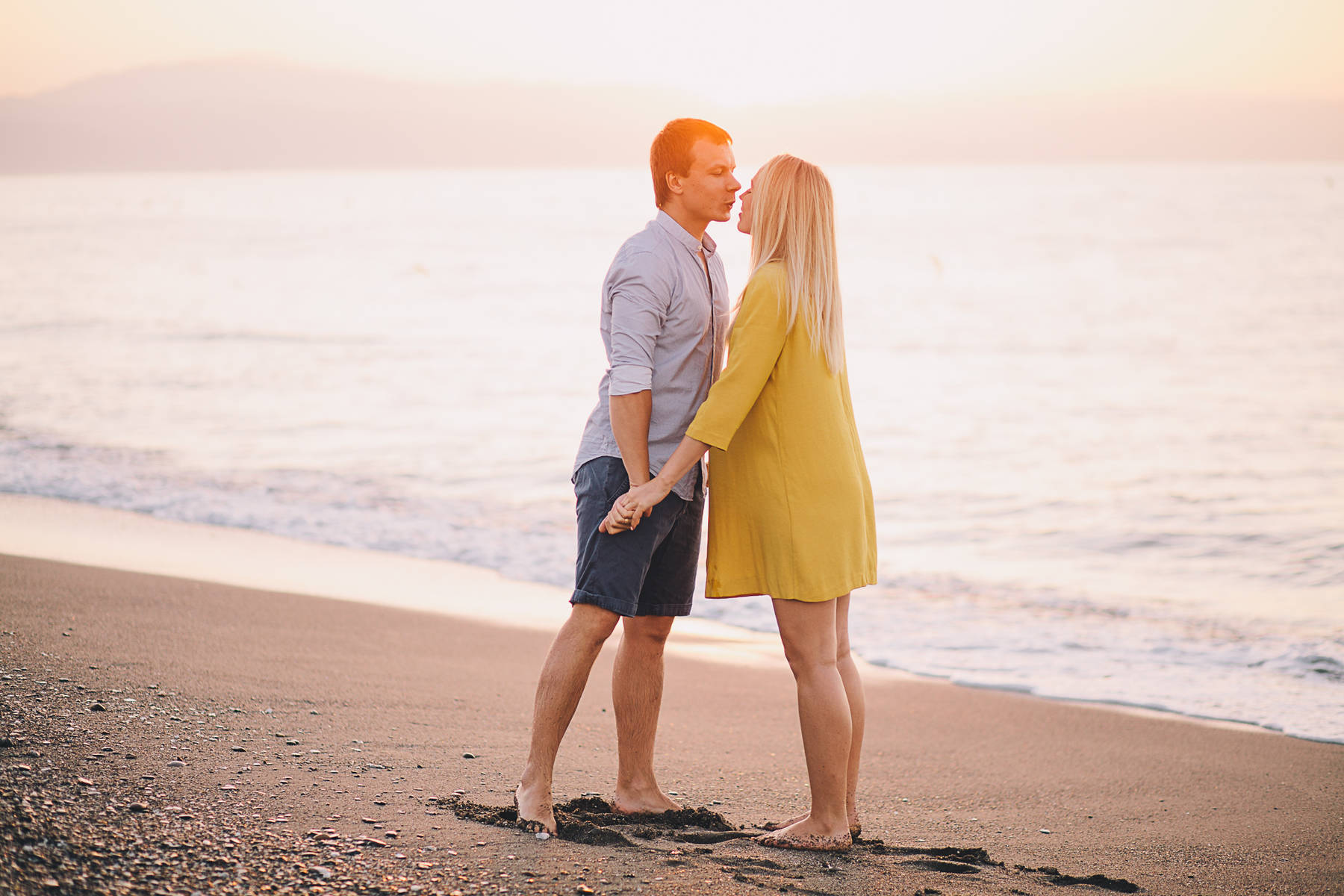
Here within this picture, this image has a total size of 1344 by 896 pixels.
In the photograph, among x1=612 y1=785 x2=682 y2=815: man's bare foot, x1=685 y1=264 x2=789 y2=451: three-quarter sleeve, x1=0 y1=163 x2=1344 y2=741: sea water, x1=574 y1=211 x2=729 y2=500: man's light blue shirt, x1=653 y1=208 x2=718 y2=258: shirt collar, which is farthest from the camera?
x1=0 y1=163 x2=1344 y2=741: sea water

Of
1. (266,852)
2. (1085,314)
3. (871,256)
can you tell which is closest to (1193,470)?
(266,852)

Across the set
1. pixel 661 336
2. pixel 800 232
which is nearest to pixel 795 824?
pixel 661 336

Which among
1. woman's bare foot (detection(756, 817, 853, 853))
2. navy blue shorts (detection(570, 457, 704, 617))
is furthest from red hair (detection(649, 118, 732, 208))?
woman's bare foot (detection(756, 817, 853, 853))

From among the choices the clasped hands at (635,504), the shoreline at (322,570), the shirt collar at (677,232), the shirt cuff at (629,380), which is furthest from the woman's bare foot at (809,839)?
the shoreline at (322,570)

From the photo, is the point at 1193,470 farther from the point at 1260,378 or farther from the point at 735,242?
the point at 735,242

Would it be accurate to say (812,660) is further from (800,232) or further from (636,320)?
(800,232)

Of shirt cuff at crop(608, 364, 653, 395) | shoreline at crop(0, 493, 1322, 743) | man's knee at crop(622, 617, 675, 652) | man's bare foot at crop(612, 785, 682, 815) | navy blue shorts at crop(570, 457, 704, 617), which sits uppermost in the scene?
shirt cuff at crop(608, 364, 653, 395)

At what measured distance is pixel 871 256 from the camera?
45031 millimetres

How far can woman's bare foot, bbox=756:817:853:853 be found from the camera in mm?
3043

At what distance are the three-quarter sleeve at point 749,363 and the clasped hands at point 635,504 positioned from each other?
0.61 ft

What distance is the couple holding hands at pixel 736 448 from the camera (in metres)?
2.93

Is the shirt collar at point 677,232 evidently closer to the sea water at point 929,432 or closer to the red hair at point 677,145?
the red hair at point 677,145

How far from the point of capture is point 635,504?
2.99 meters

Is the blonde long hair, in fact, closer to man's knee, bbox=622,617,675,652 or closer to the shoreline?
man's knee, bbox=622,617,675,652
